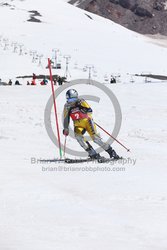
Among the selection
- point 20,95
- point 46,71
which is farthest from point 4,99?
point 46,71

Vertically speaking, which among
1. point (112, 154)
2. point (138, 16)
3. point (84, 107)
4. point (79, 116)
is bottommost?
point (112, 154)

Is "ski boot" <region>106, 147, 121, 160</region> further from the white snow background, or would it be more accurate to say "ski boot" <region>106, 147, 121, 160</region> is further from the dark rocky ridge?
the dark rocky ridge

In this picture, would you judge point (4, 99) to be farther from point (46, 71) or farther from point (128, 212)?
point (46, 71)

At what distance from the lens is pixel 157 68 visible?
69.7 m

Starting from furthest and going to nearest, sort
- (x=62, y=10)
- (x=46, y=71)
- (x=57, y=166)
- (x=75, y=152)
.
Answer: (x=62, y=10), (x=46, y=71), (x=75, y=152), (x=57, y=166)

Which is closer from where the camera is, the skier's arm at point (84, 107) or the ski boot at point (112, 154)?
the skier's arm at point (84, 107)

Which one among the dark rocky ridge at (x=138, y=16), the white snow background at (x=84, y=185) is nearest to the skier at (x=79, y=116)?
the white snow background at (x=84, y=185)

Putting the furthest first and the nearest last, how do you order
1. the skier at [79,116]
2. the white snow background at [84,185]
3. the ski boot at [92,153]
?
the ski boot at [92,153], the skier at [79,116], the white snow background at [84,185]

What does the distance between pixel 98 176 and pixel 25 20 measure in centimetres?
8710

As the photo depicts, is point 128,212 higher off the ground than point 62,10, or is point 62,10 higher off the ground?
point 62,10

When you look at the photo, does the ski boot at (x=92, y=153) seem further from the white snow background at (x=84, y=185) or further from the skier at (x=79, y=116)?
the white snow background at (x=84, y=185)

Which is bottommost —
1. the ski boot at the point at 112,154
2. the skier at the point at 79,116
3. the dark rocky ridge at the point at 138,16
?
the ski boot at the point at 112,154

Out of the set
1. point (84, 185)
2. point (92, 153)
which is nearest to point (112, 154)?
point (92, 153)

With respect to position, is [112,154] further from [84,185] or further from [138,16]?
[138,16]
